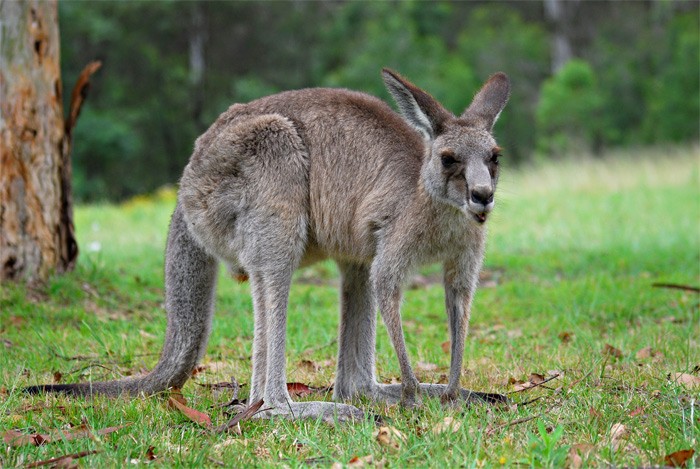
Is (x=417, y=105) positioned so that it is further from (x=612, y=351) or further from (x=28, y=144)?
(x=28, y=144)

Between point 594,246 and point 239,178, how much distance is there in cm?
670

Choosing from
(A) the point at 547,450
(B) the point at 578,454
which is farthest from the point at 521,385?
(A) the point at 547,450

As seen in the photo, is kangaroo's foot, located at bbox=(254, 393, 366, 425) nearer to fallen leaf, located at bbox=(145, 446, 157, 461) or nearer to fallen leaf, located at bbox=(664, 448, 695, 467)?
fallen leaf, located at bbox=(145, 446, 157, 461)

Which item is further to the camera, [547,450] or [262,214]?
[262,214]

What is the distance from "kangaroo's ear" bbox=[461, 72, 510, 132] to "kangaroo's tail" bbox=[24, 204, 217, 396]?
5.18 feet

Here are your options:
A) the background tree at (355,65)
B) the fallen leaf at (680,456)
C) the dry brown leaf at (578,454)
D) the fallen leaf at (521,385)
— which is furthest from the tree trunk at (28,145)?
the background tree at (355,65)

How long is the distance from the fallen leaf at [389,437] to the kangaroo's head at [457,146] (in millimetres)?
1000

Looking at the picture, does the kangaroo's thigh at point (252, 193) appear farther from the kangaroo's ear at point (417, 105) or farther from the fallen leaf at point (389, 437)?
the fallen leaf at point (389, 437)

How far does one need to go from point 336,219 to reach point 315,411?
98cm

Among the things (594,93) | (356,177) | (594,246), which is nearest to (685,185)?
(594,246)

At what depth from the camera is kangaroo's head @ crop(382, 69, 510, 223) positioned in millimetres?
3867

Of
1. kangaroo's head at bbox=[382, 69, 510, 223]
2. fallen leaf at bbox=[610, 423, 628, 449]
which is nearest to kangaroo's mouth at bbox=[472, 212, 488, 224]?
kangaroo's head at bbox=[382, 69, 510, 223]

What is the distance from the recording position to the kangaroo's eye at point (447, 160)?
4.02 m

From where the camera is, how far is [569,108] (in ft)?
85.9
